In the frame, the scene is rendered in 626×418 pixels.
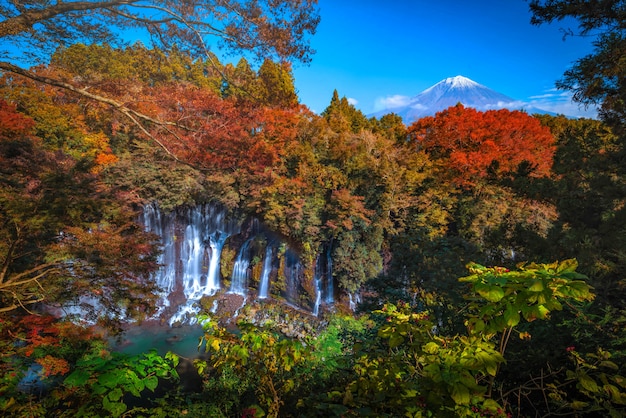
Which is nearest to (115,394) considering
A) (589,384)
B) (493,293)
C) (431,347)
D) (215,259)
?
(431,347)

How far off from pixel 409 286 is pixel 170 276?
45.9 ft

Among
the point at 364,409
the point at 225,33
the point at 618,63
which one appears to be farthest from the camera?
the point at 225,33

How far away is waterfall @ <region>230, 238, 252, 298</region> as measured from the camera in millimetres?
16562

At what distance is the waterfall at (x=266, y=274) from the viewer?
1619 centimetres

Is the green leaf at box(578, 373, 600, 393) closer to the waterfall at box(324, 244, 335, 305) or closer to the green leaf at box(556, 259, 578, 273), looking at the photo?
the green leaf at box(556, 259, 578, 273)

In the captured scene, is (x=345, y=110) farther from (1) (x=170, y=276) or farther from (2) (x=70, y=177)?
(2) (x=70, y=177)

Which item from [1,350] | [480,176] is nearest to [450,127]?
[480,176]

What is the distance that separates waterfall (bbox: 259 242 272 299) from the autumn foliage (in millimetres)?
11160

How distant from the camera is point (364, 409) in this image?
1.63 meters

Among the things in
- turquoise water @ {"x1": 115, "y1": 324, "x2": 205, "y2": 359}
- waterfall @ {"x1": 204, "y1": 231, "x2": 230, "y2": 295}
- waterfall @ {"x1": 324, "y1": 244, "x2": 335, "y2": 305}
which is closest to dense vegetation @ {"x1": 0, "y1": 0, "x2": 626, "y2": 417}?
waterfall @ {"x1": 324, "y1": 244, "x2": 335, "y2": 305}

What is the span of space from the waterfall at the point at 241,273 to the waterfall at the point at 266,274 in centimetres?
103

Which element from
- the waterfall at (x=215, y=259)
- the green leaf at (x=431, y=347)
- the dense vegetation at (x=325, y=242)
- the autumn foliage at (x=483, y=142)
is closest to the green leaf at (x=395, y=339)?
the dense vegetation at (x=325, y=242)

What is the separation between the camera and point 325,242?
15.5 meters

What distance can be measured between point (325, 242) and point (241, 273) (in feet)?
17.9
